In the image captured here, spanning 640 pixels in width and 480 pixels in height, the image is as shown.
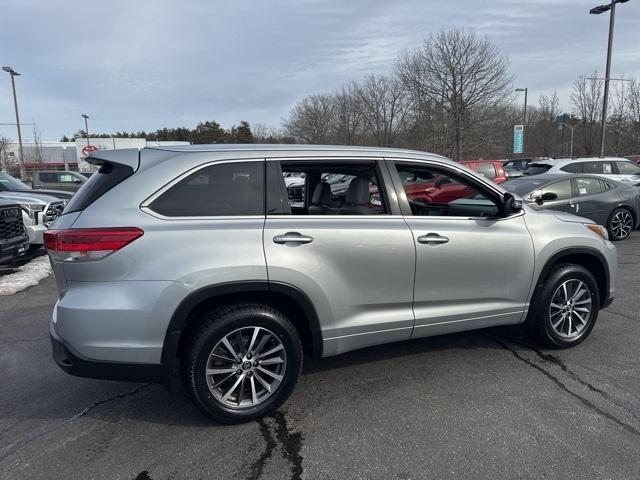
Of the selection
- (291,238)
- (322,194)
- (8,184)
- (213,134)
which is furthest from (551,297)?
(213,134)

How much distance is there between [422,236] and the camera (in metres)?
3.44

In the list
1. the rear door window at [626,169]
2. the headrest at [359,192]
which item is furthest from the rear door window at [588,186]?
the headrest at [359,192]

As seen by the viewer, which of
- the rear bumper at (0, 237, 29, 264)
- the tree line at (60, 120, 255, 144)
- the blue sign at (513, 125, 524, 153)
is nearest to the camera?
the rear bumper at (0, 237, 29, 264)

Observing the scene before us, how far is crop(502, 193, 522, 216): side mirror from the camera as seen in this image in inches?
148

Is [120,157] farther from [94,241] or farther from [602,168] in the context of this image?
[602,168]

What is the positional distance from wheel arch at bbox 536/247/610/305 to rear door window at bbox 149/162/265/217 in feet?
8.38

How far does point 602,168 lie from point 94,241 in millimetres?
13843

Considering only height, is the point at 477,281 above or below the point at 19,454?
above

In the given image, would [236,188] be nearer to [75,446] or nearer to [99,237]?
[99,237]

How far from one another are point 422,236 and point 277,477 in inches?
74.5

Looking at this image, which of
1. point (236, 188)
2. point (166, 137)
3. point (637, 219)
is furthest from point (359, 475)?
point (166, 137)

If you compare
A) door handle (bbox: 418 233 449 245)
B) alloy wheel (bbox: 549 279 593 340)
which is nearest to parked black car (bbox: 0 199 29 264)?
door handle (bbox: 418 233 449 245)

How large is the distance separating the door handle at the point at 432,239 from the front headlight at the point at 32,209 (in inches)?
332

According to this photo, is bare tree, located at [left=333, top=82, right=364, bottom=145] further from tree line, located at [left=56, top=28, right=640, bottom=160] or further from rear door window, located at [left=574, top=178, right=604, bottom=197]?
rear door window, located at [left=574, top=178, right=604, bottom=197]
